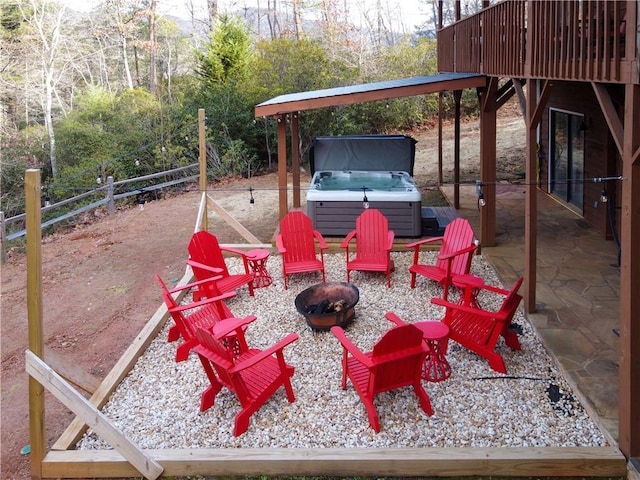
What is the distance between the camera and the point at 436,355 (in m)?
5.59

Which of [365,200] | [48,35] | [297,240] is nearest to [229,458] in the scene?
[297,240]

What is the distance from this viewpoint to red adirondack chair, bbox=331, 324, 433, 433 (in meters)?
4.77

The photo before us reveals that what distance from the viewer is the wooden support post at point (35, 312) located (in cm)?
436

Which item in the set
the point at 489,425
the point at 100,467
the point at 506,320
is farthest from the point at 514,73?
the point at 100,467

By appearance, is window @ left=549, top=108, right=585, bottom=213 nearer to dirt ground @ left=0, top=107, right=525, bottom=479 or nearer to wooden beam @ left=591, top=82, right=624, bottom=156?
dirt ground @ left=0, top=107, right=525, bottom=479

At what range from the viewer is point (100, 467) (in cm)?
462

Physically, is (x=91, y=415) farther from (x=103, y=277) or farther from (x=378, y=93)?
(x=378, y=93)

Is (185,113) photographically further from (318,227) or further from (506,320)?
(506,320)

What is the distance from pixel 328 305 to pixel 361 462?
8.70 feet

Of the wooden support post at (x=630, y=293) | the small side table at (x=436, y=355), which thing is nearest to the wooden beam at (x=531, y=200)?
the small side table at (x=436, y=355)

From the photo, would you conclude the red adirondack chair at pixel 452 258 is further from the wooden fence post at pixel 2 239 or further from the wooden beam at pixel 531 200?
the wooden fence post at pixel 2 239

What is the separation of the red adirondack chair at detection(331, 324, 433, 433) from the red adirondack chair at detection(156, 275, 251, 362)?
4.23 feet

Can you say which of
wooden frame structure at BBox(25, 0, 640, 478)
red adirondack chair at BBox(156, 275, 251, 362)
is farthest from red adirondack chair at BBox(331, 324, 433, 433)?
red adirondack chair at BBox(156, 275, 251, 362)

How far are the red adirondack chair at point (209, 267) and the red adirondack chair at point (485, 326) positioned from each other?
2717 mm
